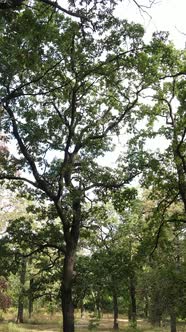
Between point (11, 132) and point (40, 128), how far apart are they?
1074 mm

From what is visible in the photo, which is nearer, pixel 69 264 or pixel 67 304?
pixel 67 304

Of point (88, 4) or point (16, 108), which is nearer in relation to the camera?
point (88, 4)

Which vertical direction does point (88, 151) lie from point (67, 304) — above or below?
above

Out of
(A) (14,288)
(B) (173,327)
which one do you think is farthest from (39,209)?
(A) (14,288)

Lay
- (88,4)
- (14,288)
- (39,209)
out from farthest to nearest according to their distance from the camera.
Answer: (14,288) → (39,209) → (88,4)

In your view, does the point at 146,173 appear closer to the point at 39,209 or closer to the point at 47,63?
the point at 39,209

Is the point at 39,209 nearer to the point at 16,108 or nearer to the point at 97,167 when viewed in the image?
the point at 97,167

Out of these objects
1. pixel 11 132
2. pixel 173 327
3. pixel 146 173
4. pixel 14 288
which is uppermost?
pixel 11 132

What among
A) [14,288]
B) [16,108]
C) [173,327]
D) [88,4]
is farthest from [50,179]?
[14,288]

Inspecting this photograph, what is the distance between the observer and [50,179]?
45.0 feet

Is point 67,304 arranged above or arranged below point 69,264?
below

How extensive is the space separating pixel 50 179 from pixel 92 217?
14.1 ft

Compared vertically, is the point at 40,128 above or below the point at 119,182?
above

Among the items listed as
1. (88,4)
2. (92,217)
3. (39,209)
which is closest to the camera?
(88,4)
